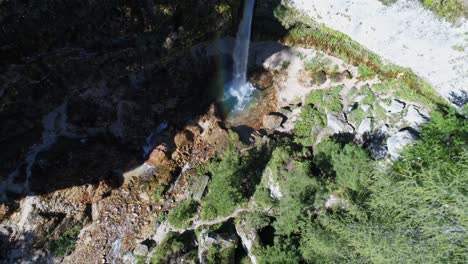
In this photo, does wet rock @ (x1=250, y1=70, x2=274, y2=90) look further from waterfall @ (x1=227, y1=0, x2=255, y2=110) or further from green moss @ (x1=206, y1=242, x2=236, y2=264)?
green moss @ (x1=206, y1=242, x2=236, y2=264)

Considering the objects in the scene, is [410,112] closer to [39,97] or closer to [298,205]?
[298,205]

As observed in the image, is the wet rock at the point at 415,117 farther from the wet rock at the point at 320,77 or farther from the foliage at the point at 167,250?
the foliage at the point at 167,250

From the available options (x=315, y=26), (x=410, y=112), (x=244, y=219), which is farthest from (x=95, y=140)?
(x=410, y=112)

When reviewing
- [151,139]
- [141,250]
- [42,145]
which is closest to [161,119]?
[151,139]

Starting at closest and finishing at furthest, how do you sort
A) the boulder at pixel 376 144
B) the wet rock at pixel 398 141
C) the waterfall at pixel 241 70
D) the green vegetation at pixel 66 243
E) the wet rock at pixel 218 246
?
the wet rock at pixel 218 246 < the wet rock at pixel 398 141 < the boulder at pixel 376 144 < the green vegetation at pixel 66 243 < the waterfall at pixel 241 70

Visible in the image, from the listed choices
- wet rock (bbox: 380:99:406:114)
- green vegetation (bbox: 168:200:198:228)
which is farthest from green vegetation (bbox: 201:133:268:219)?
wet rock (bbox: 380:99:406:114)

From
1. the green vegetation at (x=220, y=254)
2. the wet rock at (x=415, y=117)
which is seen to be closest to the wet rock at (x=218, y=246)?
the green vegetation at (x=220, y=254)
